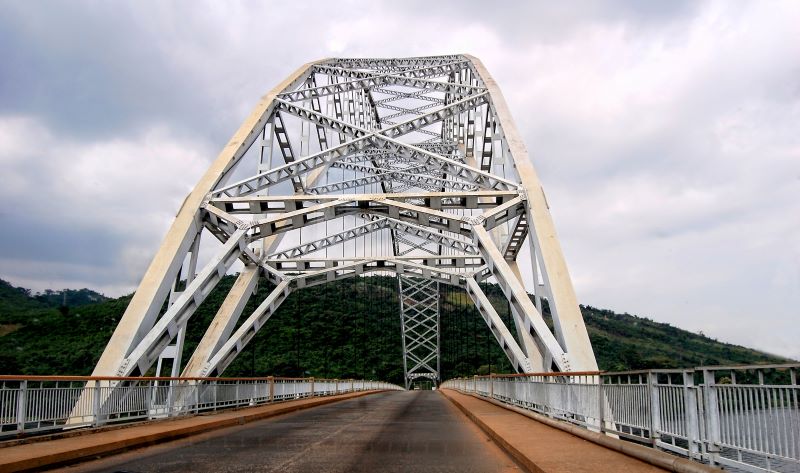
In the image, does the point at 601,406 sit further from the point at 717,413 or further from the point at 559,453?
the point at 717,413

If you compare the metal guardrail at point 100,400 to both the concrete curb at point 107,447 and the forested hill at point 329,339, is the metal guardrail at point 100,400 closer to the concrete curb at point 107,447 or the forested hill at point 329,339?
the concrete curb at point 107,447

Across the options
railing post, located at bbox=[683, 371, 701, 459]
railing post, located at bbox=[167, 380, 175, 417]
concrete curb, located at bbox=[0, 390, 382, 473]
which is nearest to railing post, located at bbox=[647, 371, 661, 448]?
railing post, located at bbox=[683, 371, 701, 459]

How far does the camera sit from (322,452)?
995cm

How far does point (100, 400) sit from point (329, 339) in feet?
214

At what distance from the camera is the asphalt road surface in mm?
8320

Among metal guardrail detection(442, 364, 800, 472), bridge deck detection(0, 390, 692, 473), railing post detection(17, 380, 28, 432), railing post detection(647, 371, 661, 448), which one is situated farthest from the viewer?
railing post detection(17, 380, 28, 432)

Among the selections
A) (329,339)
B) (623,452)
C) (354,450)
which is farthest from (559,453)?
(329,339)

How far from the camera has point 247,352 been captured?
63281mm

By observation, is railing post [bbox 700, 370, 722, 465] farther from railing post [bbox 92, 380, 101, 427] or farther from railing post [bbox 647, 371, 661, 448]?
railing post [bbox 92, 380, 101, 427]

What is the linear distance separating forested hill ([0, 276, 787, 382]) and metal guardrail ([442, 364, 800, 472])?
3678 cm

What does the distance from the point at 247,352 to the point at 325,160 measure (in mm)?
42812

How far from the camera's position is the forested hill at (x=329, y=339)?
2242 inches

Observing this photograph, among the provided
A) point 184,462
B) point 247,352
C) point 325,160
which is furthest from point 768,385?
point 247,352

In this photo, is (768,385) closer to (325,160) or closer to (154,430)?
(154,430)
